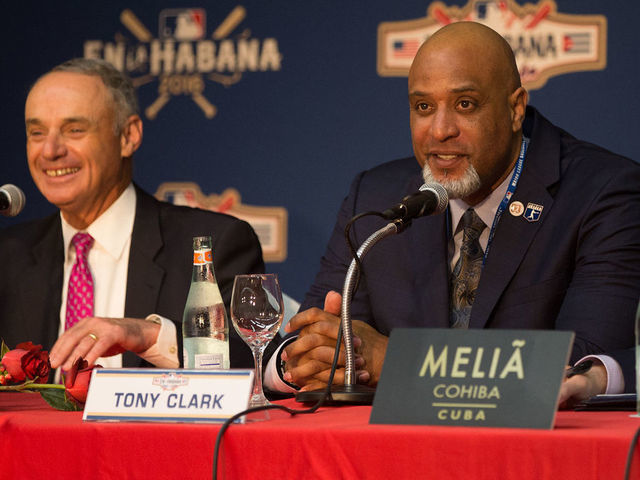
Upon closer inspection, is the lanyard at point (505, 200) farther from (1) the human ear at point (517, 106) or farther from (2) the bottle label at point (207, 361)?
(2) the bottle label at point (207, 361)

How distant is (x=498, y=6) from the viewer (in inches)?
121

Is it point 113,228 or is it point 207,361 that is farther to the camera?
point 113,228

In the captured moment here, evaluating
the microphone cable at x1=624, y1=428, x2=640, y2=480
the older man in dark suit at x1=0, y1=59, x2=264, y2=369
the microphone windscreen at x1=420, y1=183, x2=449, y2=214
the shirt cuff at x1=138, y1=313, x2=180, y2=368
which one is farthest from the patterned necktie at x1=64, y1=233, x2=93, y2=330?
the microphone cable at x1=624, y1=428, x2=640, y2=480

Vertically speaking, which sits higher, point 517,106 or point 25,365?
point 517,106

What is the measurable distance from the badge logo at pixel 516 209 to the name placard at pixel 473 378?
106 cm

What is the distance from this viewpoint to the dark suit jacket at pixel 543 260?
2.00m

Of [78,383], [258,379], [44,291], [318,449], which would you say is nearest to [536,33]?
[44,291]

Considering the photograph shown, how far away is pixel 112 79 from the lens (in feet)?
9.65

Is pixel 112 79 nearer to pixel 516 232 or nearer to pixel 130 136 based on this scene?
pixel 130 136

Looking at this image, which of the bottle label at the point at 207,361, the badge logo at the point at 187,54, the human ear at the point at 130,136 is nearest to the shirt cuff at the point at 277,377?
the bottle label at the point at 207,361

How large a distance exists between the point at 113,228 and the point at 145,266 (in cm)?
17

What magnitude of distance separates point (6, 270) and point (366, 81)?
1.32m

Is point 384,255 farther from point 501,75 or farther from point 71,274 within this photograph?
point 71,274

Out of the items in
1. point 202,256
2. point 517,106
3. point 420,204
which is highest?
point 517,106
